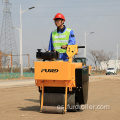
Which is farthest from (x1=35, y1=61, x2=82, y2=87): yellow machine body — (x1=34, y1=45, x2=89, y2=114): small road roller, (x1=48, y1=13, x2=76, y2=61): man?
(x1=48, y1=13, x2=76, y2=61): man

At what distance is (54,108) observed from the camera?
630 cm

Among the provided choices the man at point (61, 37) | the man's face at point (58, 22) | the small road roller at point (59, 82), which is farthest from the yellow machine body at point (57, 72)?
the man's face at point (58, 22)

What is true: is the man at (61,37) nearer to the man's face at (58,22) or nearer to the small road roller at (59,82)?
the man's face at (58,22)

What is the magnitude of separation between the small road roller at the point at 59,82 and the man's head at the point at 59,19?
67cm

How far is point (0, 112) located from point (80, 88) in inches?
77.6

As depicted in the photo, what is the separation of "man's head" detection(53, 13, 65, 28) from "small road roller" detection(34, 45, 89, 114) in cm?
67

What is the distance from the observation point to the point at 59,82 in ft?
20.5

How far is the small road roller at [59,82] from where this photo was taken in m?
5.99

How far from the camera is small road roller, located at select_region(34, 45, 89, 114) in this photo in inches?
236

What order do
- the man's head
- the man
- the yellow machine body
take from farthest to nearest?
the man → the man's head → the yellow machine body

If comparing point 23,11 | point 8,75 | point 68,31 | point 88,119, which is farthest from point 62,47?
point 23,11

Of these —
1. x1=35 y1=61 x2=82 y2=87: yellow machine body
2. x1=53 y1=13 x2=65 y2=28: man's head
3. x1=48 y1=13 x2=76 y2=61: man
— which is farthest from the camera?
x1=48 y1=13 x2=76 y2=61: man

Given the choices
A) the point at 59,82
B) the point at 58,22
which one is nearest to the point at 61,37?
the point at 58,22

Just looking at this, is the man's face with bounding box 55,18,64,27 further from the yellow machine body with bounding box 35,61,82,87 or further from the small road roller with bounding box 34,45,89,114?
the yellow machine body with bounding box 35,61,82,87
